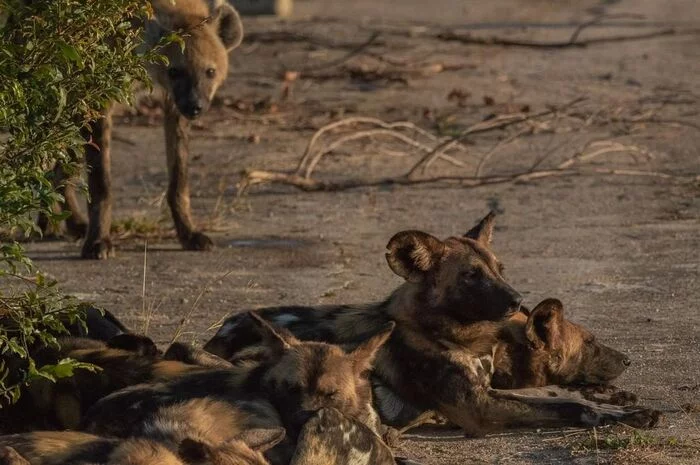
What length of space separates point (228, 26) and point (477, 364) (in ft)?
13.9

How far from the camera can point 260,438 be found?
4.03 m

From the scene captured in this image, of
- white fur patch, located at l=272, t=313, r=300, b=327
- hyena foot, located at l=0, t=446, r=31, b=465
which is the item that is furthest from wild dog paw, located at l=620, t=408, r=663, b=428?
hyena foot, located at l=0, t=446, r=31, b=465

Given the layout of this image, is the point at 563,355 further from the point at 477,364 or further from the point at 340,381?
the point at 340,381

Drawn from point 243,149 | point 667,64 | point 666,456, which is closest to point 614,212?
point 243,149

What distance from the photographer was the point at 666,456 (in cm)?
482

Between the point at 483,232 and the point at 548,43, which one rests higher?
the point at 483,232

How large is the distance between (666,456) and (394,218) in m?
4.12

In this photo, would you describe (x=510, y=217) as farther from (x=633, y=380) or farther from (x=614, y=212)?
(x=633, y=380)

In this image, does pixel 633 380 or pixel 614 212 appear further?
pixel 614 212

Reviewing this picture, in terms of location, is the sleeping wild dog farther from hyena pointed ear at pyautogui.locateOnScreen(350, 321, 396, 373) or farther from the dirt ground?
the dirt ground

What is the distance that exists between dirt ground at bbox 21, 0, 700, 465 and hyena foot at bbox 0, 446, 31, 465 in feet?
5.19

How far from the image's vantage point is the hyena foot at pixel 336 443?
438cm

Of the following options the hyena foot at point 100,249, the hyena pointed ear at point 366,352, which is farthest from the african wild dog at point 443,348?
the hyena foot at point 100,249

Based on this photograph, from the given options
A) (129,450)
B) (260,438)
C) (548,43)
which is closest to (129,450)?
(129,450)
